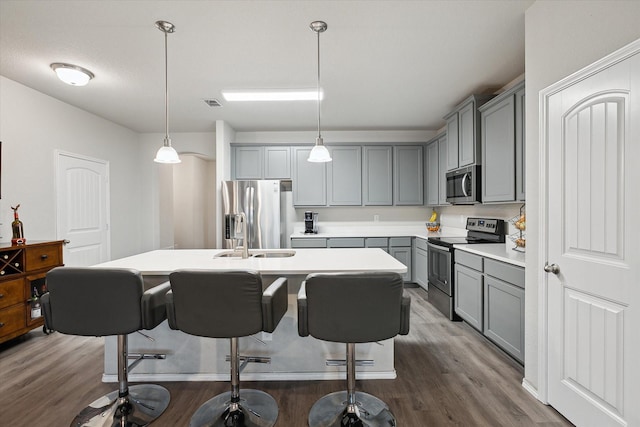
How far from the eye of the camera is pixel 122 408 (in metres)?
1.82

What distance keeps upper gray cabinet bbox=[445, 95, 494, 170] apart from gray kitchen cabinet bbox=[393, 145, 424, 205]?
0.97 meters

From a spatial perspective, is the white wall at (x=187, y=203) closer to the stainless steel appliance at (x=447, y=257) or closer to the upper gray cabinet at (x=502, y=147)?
the stainless steel appliance at (x=447, y=257)

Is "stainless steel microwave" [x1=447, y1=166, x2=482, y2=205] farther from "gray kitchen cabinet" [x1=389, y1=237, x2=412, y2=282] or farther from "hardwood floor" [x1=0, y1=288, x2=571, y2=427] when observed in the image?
"hardwood floor" [x1=0, y1=288, x2=571, y2=427]

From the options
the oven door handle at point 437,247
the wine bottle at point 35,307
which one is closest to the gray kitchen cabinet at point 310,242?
the oven door handle at point 437,247

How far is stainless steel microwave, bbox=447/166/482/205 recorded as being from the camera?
3322 mm

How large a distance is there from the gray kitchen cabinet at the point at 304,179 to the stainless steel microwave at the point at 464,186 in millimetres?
1857

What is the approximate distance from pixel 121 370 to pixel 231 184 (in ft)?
9.65

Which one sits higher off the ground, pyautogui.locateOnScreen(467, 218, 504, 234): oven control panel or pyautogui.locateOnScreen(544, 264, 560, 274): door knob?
pyautogui.locateOnScreen(467, 218, 504, 234): oven control panel

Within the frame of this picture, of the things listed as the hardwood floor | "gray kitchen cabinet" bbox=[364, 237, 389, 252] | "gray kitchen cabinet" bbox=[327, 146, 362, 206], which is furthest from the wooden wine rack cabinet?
"gray kitchen cabinet" bbox=[364, 237, 389, 252]

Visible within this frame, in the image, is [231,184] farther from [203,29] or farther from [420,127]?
[420,127]

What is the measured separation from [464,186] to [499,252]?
1.02 m

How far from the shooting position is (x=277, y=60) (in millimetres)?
2732

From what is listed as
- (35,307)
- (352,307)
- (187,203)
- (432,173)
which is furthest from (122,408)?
(187,203)

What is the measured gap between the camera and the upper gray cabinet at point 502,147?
8.68 ft
